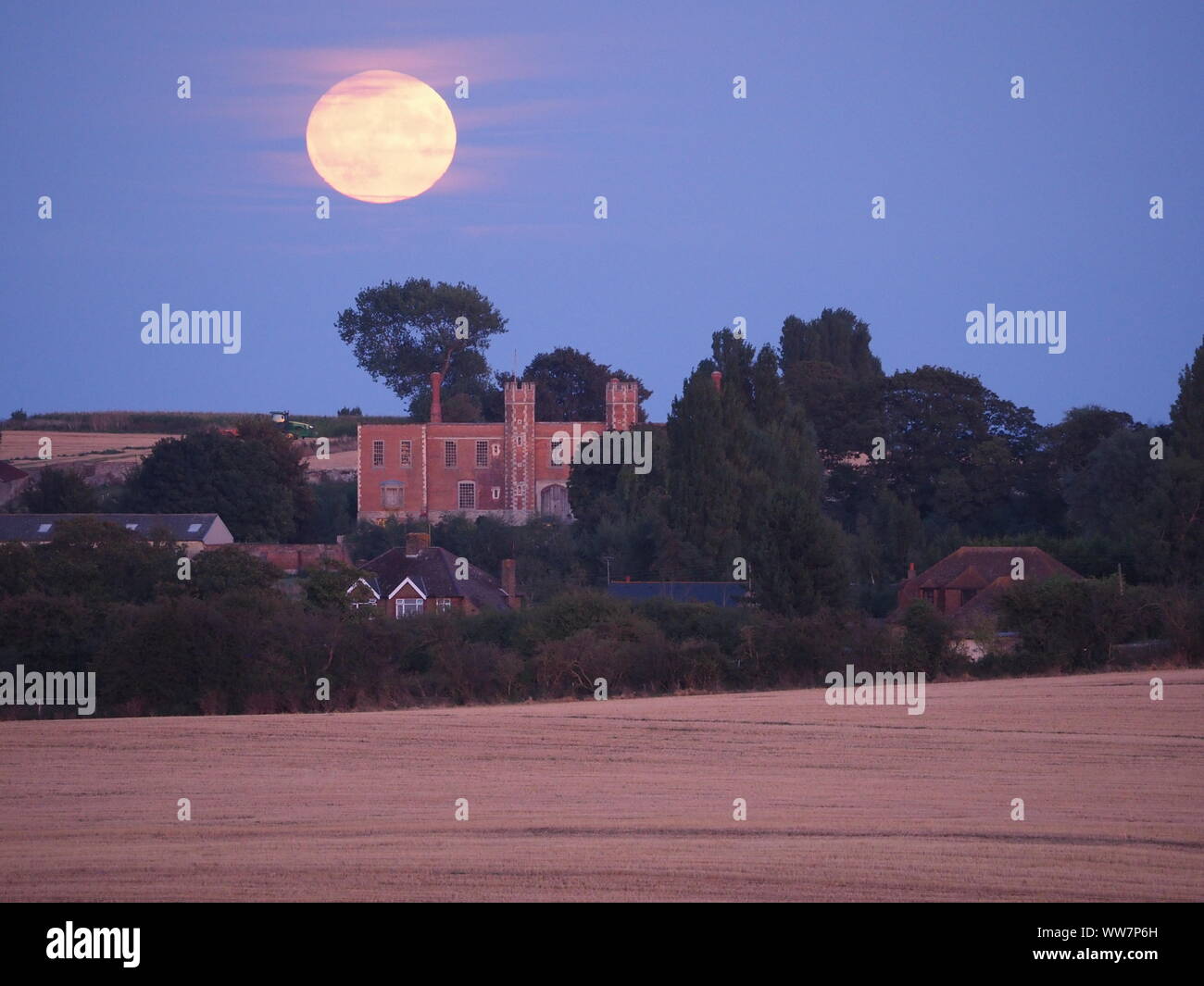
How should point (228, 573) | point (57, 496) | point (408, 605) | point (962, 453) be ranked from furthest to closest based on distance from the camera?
point (962, 453), point (57, 496), point (408, 605), point (228, 573)

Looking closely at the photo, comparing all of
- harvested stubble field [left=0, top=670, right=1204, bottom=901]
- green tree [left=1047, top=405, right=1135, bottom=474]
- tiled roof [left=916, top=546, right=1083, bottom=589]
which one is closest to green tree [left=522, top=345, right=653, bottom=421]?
green tree [left=1047, top=405, right=1135, bottom=474]

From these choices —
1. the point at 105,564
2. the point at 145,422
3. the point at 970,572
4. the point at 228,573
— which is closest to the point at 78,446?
the point at 145,422

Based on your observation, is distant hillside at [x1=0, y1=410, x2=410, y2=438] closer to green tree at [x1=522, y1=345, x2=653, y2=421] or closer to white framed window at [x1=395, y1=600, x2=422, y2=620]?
green tree at [x1=522, y1=345, x2=653, y2=421]

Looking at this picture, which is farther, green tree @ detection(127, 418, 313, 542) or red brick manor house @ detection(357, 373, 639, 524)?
red brick manor house @ detection(357, 373, 639, 524)

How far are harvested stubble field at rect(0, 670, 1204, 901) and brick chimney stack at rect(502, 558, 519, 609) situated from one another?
29048mm

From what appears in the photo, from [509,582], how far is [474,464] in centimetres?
2612

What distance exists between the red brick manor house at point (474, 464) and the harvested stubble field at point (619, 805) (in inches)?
2124

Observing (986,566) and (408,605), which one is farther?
(986,566)

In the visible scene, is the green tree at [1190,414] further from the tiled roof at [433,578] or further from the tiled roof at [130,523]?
the tiled roof at [130,523]

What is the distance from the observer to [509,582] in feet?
186

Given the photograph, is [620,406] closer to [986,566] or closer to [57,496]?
[57,496]

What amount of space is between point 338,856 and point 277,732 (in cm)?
1115

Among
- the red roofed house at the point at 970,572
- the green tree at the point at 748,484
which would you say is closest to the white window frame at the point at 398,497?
the green tree at the point at 748,484

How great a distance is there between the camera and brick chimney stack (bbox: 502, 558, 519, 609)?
56.4 m
